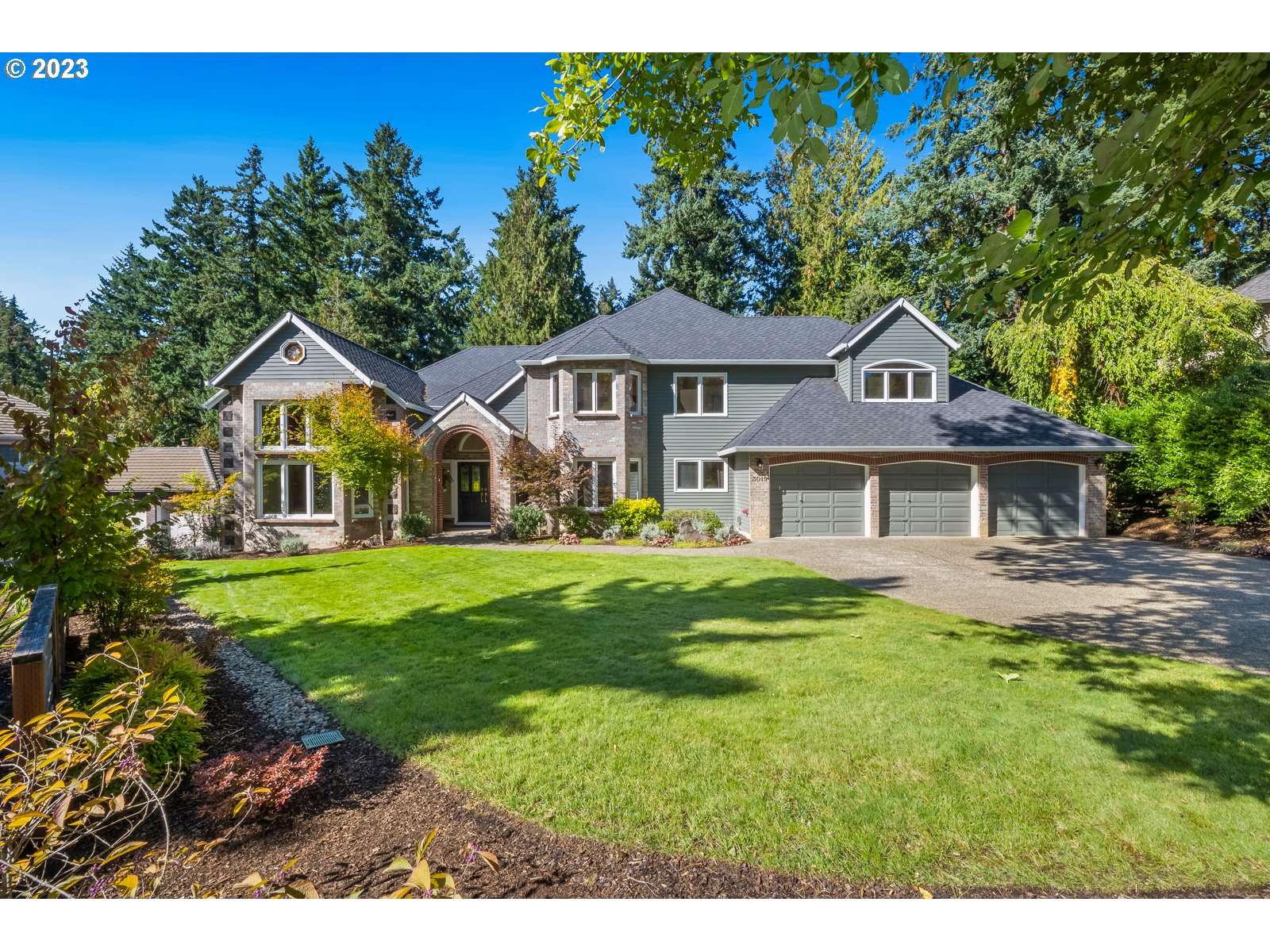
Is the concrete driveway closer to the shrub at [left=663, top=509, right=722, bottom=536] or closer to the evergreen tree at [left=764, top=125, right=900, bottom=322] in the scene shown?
the shrub at [left=663, top=509, right=722, bottom=536]

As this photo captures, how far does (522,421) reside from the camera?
1955cm

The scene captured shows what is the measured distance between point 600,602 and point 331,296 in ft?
82.8

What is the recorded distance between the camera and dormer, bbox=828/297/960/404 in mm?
18109

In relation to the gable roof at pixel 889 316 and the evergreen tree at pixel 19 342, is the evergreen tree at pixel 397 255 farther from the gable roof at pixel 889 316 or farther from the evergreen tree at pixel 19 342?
the gable roof at pixel 889 316

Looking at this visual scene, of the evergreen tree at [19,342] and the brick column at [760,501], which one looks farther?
the brick column at [760,501]

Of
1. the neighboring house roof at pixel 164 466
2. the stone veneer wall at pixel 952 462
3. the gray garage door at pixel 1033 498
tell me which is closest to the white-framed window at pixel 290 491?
the neighboring house roof at pixel 164 466

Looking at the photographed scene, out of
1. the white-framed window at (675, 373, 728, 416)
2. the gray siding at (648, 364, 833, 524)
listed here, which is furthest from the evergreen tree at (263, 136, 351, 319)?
the white-framed window at (675, 373, 728, 416)

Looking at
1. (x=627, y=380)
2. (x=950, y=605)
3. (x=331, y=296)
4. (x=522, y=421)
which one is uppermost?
(x=331, y=296)

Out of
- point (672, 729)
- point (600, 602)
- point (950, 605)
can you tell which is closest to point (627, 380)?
point (600, 602)

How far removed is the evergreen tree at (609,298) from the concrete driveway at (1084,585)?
83.1ft

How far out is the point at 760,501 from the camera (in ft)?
54.8

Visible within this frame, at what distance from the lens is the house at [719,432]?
1659 cm

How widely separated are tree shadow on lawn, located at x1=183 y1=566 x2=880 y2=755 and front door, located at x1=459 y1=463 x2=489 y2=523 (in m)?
10.6
